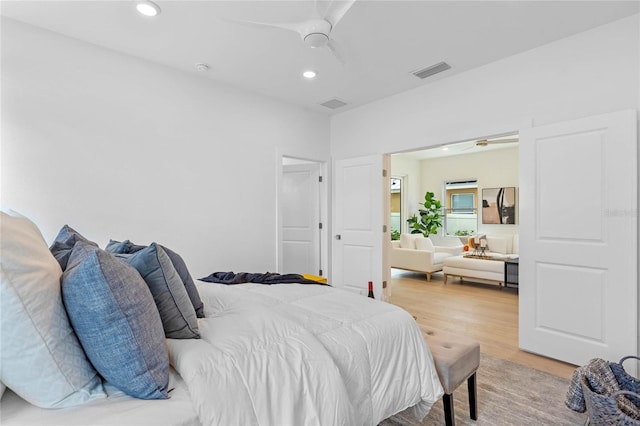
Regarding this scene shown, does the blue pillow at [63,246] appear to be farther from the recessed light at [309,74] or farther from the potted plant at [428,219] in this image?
the potted plant at [428,219]

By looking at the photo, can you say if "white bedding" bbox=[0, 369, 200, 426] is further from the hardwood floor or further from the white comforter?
the hardwood floor

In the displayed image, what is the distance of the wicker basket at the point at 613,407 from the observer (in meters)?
1.56

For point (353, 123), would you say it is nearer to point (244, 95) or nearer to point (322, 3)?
point (244, 95)

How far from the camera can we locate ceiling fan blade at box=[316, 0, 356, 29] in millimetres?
1938

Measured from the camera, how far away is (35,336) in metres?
0.85

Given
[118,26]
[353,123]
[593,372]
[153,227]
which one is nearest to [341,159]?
[353,123]

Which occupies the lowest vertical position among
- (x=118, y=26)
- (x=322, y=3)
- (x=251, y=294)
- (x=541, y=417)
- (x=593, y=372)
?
(x=541, y=417)

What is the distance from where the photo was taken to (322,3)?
2.02 metres

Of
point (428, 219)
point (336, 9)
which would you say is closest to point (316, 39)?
point (336, 9)

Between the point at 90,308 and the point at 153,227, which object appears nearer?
→ the point at 90,308

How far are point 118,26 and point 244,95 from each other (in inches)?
59.6

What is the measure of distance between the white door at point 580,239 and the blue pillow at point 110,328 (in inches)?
124

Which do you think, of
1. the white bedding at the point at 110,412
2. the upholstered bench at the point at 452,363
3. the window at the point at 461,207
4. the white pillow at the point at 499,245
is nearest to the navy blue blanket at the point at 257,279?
the upholstered bench at the point at 452,363

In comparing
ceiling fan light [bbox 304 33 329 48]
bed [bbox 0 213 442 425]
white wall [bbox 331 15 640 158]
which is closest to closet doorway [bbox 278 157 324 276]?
white wall [bbox 331 15 640 158]
